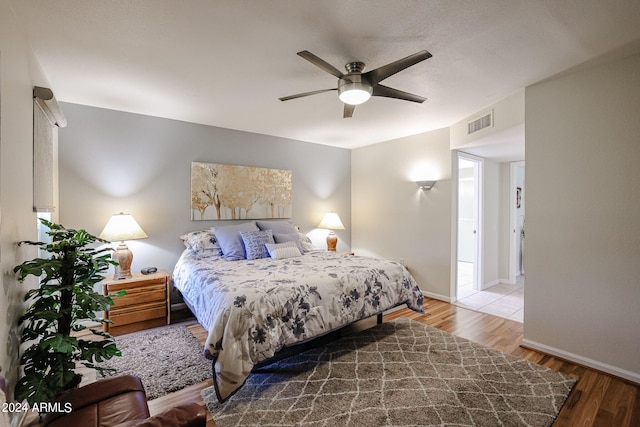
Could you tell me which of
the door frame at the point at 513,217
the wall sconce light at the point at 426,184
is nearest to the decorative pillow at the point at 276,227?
the wall sconce light at the point at 426,184

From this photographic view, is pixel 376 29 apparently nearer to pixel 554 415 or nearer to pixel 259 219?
pixel 554 415

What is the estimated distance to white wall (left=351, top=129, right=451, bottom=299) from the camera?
13.5ft

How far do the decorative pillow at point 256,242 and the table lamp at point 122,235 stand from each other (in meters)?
1.11

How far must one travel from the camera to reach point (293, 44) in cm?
204

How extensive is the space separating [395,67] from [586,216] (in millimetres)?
2035

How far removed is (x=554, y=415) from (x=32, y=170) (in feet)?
12.5

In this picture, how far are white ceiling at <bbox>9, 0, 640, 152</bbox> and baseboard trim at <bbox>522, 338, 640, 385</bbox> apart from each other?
94.6 inches

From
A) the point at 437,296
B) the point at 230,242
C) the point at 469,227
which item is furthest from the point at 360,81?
the point at 469,227

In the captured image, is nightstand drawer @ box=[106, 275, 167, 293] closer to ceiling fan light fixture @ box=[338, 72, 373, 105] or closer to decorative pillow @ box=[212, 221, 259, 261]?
decorative pillow @ box=[212, 221, 259, 261]

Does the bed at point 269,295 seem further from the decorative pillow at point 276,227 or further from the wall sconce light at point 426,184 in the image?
the wall sconce light at point 426,184

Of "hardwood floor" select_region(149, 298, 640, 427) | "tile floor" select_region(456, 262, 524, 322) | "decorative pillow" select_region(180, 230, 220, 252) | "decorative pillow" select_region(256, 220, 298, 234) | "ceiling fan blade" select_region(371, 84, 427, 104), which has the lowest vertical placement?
"hardwood floor" select_region(149, 298, 640, 427)

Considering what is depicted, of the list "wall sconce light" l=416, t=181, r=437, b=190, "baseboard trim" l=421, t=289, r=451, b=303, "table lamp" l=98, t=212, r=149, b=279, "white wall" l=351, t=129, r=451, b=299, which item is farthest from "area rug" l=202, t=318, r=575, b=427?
"wall sconce light" l=416, t=181, r=437, b=190

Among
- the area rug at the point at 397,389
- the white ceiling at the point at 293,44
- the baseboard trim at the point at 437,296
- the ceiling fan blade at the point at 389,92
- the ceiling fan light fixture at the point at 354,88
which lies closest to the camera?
the white ceiling at the point at 293,44

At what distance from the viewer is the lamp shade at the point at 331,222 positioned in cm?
489
